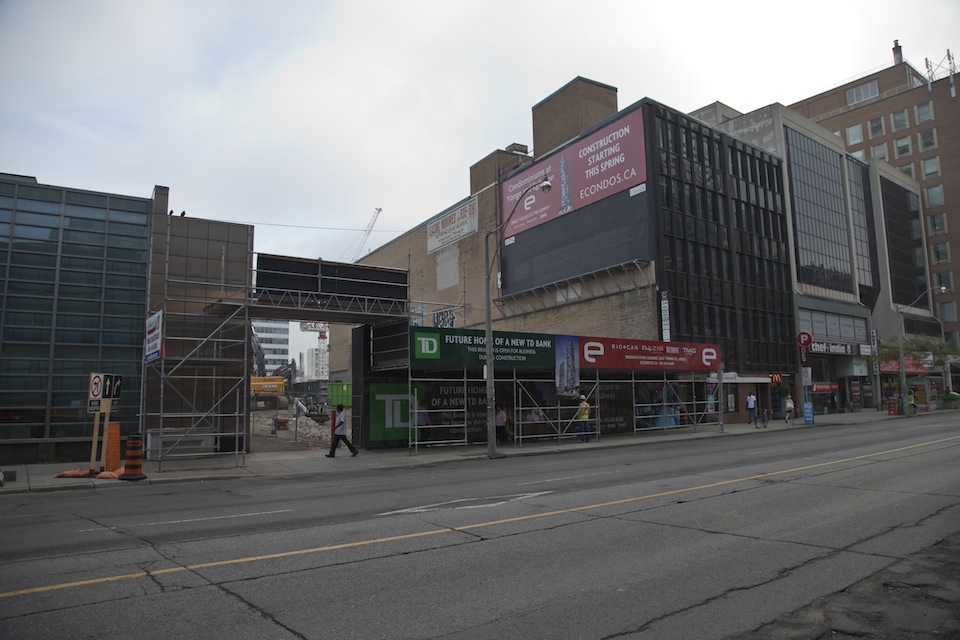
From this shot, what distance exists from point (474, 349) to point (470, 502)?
1235 centimetres

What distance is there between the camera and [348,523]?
874cm

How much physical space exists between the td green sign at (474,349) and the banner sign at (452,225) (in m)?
30.1

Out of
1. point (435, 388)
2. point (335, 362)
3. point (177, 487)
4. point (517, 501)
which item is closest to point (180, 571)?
point (517, 501)

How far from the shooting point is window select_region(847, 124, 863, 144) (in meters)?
74.3

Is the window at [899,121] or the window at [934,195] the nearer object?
the window at [934,195]

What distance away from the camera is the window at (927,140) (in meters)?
68.0

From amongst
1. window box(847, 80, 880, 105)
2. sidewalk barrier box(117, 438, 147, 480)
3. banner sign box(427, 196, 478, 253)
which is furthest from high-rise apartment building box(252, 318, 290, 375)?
sidewalk barrier box(117, 438, 147, 480)

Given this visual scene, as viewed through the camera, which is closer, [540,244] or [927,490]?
[927,490]

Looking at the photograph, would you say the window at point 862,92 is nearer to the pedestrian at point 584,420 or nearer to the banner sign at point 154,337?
the pedestrian at point 584,420

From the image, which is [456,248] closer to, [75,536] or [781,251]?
[781,251]

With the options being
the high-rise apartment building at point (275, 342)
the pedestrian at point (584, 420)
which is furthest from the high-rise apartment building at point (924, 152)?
the high-rise apartment building at point (275, 342)

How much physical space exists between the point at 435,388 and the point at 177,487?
36.1 feet

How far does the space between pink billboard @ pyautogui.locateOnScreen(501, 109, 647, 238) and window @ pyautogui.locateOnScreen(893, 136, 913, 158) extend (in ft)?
167

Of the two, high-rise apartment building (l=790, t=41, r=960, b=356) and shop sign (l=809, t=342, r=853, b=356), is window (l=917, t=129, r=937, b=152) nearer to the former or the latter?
high-rise apartment building (l=790, t=41, r=960, b=356)
